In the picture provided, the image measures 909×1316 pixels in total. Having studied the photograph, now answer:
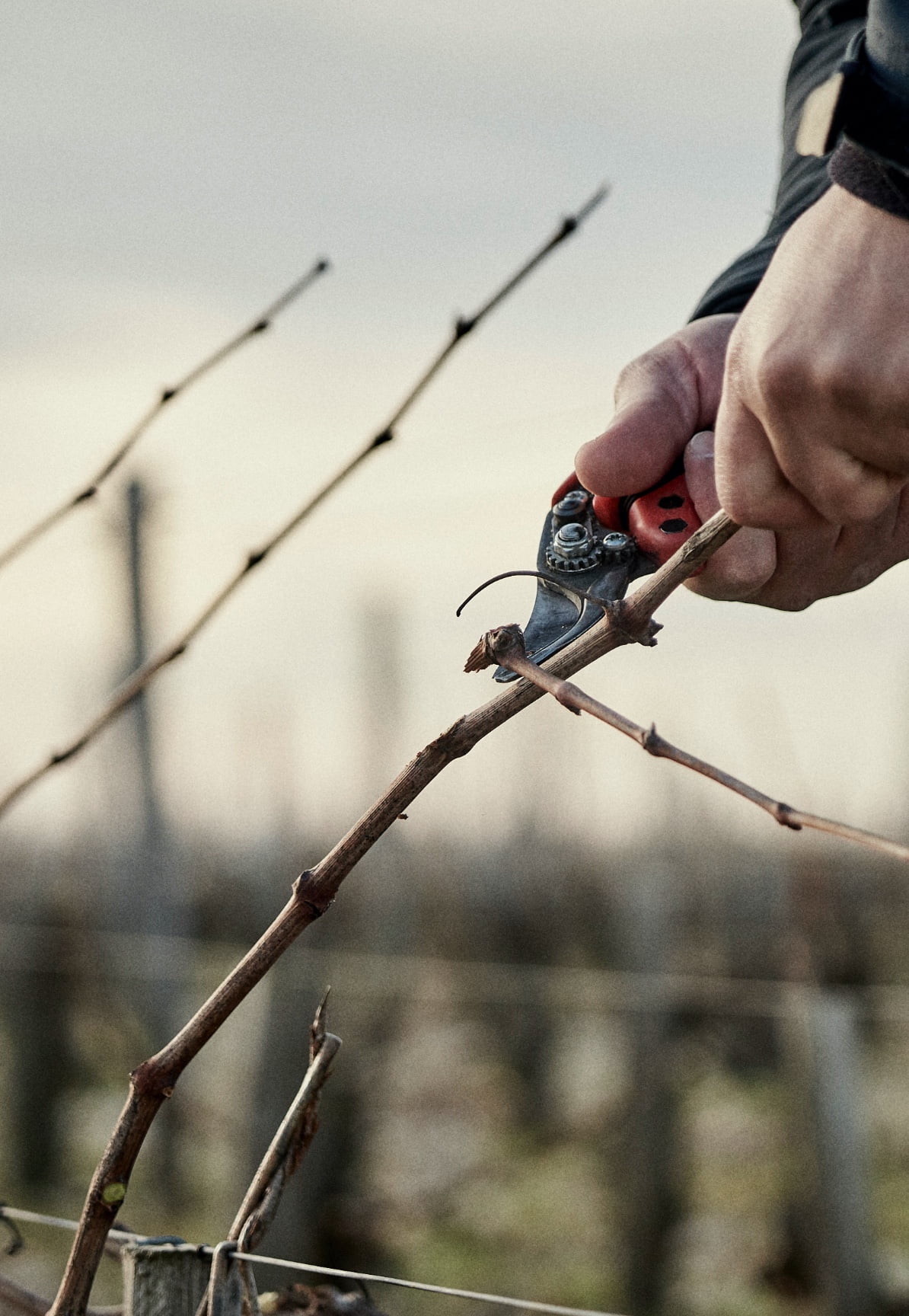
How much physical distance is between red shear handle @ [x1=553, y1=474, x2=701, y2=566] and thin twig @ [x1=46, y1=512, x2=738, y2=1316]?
36 centimetres

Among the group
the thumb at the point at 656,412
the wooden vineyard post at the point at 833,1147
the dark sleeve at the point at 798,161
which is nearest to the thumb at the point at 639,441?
the thumb at the point at 656,412

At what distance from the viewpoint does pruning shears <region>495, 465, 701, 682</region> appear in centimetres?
130

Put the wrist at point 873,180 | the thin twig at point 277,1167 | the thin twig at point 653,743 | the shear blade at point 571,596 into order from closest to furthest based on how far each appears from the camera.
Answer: the thin twig at point 653,743 → the wrist at point 873,180 → the thin twig at point 277,1167 → the shear blade at point 571,596

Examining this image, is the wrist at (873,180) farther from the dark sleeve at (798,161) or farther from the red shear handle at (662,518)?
the dark sleeve at (798,161)

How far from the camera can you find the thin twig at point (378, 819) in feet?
3.01

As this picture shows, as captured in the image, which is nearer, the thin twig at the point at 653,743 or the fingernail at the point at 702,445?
the thin twig at the point at 653,743

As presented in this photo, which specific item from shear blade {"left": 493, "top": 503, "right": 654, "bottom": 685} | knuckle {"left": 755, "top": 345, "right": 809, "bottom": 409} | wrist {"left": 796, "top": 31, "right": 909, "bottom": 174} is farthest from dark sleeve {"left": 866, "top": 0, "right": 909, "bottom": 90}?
shear blade {"left": 493, "top": 503, "right": 654, "bottom": 685}

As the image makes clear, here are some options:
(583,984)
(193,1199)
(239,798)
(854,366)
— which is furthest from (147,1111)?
(239,798)

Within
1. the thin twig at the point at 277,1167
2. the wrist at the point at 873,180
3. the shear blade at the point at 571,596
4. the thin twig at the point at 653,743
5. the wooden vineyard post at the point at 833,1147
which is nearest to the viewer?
the thin twig at the point at 653,743

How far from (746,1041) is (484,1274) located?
332cm

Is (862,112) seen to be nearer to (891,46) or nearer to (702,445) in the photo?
(891,46)

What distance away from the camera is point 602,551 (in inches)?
52.3

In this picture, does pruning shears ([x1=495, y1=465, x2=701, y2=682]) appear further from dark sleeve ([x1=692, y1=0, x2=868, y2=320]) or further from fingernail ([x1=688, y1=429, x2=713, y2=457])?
dark sleeve ([x1=692, y1=0, x2=868, y2=320])

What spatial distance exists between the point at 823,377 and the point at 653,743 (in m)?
0.26
